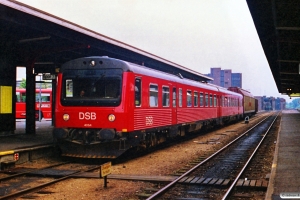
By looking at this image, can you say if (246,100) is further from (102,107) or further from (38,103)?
(102,107)

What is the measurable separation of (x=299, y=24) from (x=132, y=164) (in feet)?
26.0

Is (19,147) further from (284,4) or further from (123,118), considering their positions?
(284,4)

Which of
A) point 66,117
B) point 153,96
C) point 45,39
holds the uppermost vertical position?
point 45,39

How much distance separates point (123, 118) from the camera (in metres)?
11.0

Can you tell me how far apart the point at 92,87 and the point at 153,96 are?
2442 millimetres

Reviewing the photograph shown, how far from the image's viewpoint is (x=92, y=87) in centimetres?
1149

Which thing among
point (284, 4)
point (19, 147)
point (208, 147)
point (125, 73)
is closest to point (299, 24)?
point (284, 4)

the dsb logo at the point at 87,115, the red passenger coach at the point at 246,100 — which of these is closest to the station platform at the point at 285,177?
the dsb logo at the point at 87,115

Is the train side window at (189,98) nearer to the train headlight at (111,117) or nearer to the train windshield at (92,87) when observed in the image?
the train windshield at (92,87)

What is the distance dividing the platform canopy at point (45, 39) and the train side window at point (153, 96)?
321 centimetres

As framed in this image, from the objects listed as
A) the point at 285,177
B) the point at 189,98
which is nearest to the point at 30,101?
the point at 189,98

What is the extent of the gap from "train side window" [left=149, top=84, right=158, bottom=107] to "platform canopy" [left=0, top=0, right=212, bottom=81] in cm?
321

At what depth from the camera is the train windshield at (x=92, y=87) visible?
11.2 metres

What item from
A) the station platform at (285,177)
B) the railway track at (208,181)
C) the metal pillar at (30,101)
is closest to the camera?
the station platform at (285,177)
